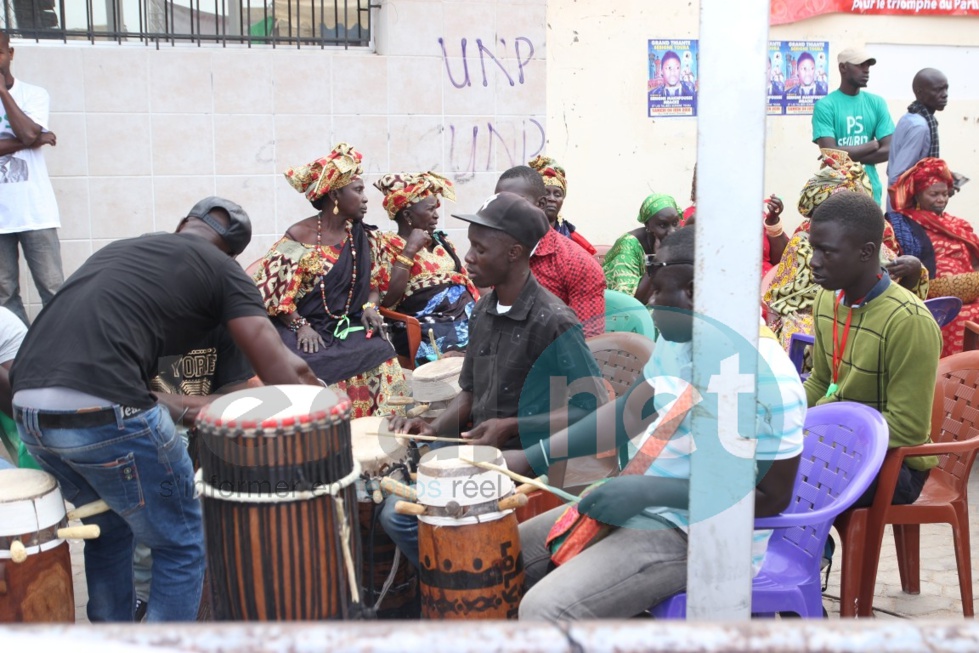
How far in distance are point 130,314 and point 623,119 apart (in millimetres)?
5830

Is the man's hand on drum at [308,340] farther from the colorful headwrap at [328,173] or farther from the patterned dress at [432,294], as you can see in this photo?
the colorful headwrap at [328,173]

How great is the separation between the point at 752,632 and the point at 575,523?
141 centimetres

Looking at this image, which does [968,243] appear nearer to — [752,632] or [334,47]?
[334,47]

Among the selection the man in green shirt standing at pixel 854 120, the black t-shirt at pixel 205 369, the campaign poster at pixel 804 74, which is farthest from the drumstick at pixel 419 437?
the campaign poster at pixel 804 74

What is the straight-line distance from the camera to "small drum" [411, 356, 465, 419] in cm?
398

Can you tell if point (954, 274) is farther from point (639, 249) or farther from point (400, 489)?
point (400, 489)

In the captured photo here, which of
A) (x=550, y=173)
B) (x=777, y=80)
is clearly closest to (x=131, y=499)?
(x=550, y=173)

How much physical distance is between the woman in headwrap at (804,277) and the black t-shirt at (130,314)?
2.81 meters

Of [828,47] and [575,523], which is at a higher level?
[828,47]

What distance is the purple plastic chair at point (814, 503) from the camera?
116 inches

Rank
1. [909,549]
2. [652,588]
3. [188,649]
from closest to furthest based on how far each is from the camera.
Result: [188,649]
[652,588]
[909,549]

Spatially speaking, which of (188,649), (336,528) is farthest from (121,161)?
(188,649)

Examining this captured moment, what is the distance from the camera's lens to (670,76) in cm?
841

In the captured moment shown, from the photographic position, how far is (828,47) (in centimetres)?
896
